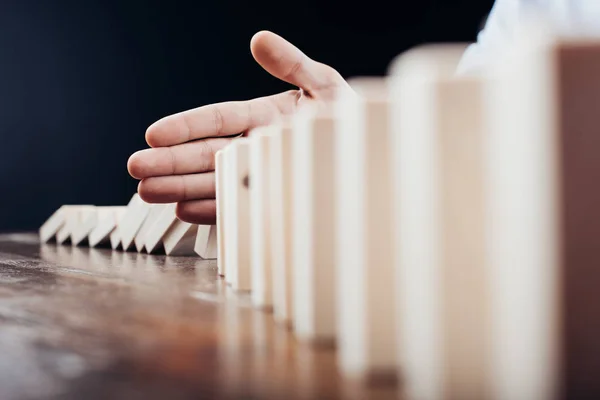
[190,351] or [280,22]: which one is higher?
[280,22]

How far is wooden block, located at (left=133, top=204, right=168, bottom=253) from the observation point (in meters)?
1.38

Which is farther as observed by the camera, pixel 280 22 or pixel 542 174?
pixel 280 22

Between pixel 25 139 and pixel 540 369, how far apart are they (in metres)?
3.61

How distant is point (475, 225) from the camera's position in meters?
0.33

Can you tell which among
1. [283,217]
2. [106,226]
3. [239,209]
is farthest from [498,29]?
[283,217]

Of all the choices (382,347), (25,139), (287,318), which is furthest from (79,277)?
(25,139)

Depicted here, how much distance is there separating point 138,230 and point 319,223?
104 centimetres

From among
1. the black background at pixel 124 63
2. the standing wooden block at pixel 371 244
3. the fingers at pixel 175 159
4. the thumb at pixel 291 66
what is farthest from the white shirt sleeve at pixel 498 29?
the black background at pixel 124 63

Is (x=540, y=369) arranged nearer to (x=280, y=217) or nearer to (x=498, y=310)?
(x=498, y=310)

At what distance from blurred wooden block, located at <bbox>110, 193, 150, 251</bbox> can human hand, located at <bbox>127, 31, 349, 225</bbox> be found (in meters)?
0.26

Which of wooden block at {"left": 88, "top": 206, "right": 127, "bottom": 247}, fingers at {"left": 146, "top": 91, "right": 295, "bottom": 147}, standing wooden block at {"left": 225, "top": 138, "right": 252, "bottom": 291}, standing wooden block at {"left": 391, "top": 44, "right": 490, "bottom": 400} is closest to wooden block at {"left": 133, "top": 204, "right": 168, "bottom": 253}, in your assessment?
wooden block at {"left": 88, "top": 206, "right": 127, "bottom": 247}

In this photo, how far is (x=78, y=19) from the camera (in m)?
3.60

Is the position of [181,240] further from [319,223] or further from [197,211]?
[319,223]

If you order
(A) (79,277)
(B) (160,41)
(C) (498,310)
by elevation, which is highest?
(B) (160,41)
